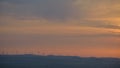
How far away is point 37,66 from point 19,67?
167cm

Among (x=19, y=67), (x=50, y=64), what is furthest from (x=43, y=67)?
(x=19, y=67)

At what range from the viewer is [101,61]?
1288 cm

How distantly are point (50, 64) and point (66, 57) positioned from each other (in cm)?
121

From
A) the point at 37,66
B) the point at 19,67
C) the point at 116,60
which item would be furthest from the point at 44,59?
the point at 116,60

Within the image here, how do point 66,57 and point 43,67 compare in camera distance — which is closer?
point 43,67

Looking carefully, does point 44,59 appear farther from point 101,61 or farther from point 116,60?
point 116,60

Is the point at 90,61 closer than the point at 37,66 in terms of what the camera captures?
No

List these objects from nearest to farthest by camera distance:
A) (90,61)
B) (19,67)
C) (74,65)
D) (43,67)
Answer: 1. (19,67)
2. (43,67)
3. (74,65)
4. (90,61)

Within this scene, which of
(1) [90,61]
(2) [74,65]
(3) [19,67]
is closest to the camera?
(3) [19,67]

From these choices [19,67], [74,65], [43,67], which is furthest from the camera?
[74,65]

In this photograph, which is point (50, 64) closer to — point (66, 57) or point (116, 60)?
point (66, 57)

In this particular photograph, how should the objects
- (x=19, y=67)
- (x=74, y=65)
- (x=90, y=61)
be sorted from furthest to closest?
(x=90, y=61), (x=74, y=65), (x=19, y=67)

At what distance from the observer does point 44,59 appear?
42.0ft

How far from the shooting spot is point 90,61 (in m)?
14.2
